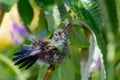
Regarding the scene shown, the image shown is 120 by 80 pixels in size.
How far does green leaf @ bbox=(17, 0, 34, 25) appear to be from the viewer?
3.49 ft

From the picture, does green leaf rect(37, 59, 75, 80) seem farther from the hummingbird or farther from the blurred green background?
the hummingbird

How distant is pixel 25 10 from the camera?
1.08 meters

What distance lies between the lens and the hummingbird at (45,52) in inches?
28.9

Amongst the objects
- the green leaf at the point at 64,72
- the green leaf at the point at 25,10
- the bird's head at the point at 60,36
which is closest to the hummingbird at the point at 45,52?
the bird's head at the point at 60,36

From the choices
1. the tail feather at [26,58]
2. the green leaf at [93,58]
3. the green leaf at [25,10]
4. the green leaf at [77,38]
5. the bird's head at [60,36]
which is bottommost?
the green leaf at [93,58]

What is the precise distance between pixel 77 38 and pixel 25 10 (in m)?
0.22

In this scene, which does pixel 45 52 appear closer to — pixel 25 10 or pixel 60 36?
pixel 60 36

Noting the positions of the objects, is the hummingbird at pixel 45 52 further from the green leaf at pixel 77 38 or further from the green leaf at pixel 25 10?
the green leaf at pixel 25 10

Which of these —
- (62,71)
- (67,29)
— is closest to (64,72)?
(62,71)

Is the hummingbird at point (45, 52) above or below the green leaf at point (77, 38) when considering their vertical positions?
above

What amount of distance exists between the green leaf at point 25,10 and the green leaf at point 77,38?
0.19 m

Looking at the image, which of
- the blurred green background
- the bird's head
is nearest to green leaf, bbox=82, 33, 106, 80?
the blurred green background

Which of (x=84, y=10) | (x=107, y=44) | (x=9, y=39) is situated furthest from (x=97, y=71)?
(x=9, y=39)

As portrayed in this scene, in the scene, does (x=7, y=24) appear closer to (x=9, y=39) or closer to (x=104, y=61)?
(x=9, y=39)
